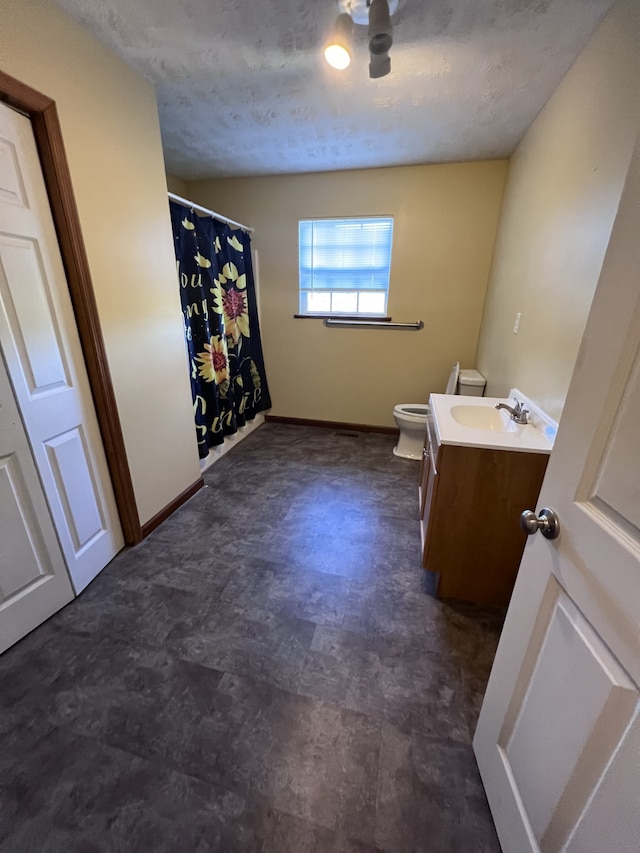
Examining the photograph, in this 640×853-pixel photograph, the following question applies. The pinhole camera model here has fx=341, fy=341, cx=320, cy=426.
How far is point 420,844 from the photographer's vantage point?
883 mm

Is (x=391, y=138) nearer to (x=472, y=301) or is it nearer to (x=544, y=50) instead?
(x=544, y=50)

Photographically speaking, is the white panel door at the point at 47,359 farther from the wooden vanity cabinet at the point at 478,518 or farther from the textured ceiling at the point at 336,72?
the wooden vanity cabinet at the point at 478,518

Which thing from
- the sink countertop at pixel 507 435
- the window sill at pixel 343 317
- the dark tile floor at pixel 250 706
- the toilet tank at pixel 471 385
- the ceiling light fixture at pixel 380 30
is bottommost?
the dark tile floor at pixel 250 706

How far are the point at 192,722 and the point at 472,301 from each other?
10.6 feet

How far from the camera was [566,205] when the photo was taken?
151 centimetres

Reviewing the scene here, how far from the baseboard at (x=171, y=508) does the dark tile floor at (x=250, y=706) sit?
4.0 inches

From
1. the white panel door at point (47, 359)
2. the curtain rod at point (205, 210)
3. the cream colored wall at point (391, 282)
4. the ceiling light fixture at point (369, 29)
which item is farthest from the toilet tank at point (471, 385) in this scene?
the white panel door at point (47, 359)

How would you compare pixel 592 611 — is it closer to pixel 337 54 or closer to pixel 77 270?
pixel 337 54

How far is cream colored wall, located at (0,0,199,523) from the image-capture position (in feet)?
4.19

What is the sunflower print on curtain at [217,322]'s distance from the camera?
232 cm

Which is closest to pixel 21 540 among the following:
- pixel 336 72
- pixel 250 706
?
pixel 250 706

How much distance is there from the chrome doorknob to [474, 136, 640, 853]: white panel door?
0.01 meters

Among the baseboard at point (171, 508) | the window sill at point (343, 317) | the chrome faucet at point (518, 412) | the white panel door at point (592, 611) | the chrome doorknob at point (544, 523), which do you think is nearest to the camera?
the white panel door at point (592, 611)

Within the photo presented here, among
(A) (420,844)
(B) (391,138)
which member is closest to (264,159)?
(B) (391,138)
